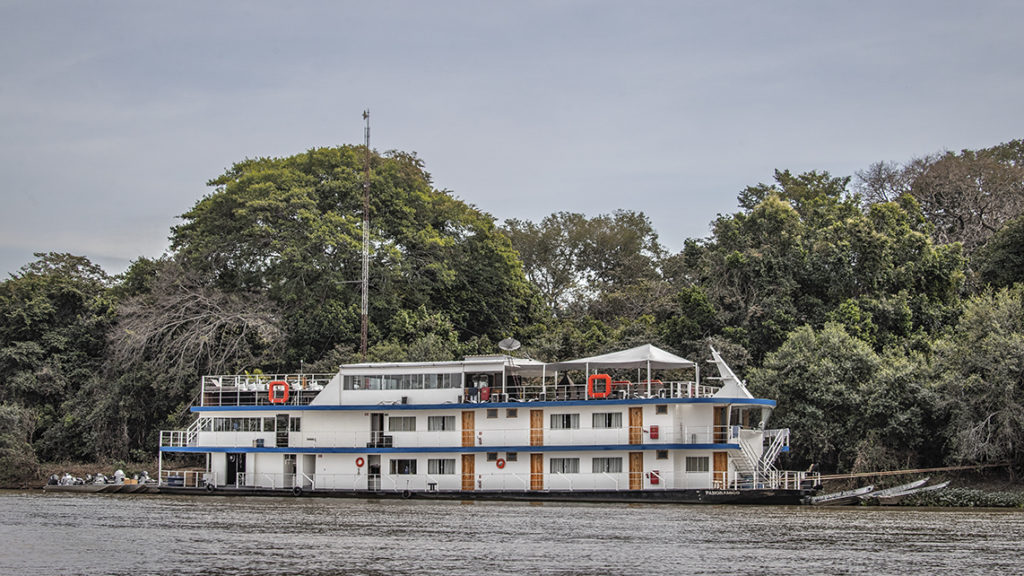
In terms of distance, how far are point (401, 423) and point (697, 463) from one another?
10277 millimetres

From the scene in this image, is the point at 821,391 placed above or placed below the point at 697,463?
above

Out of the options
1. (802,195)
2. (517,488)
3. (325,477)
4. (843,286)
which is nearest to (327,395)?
(325,477)

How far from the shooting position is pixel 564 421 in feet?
120

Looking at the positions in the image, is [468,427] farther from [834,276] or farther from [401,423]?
[834,276]

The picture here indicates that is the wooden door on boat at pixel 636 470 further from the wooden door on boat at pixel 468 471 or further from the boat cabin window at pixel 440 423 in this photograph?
the boat cabin window at pixel 440 423

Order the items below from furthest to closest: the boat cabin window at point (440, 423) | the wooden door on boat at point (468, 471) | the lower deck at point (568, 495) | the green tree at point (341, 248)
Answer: the green tree at point (341, 248) < the boat cabin window at point (440, 423) < the wooden door on boat at point (468, 471) < the lower deck at point (568, 495)

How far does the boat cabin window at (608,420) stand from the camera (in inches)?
1416

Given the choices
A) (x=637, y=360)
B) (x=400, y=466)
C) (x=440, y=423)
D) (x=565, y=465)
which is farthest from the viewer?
(x=400, y=466)

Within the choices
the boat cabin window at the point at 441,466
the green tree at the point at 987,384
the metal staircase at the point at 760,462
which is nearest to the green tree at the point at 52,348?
the boat cabin window at the point at 441,466

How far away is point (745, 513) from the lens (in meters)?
31.4

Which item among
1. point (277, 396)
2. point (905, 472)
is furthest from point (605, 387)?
point (277, 396)

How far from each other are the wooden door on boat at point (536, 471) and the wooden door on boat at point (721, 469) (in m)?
5.67

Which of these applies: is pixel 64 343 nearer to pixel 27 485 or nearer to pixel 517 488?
pixel 27 485

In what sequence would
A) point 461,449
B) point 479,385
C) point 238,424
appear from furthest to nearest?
point 238,424 → point 479,385 → point 461,449
